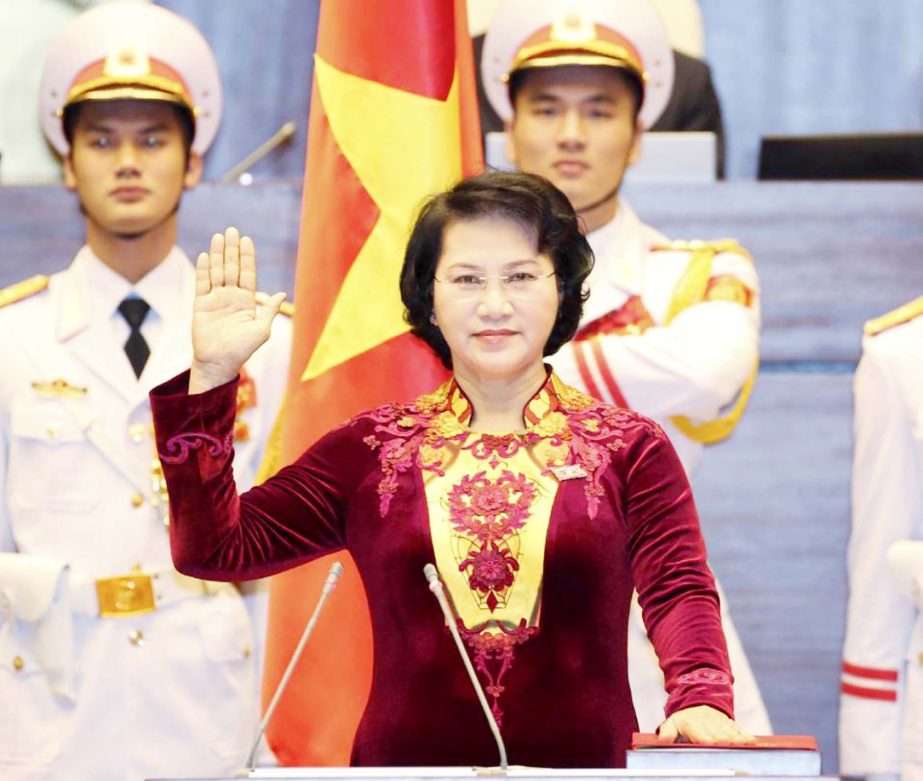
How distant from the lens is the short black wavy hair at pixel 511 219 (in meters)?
2.20

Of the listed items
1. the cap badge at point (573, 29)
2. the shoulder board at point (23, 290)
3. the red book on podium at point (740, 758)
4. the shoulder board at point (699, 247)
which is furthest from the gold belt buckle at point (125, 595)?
the red book on podium at point (740, 758)

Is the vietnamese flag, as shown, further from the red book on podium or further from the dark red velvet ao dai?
the red book on podium

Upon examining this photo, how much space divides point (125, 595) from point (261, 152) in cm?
133

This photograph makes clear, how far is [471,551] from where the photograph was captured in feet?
6.88

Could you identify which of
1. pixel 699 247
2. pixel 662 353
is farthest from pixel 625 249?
A: pixel 662 353

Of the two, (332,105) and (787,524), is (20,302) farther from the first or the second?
(787,524)

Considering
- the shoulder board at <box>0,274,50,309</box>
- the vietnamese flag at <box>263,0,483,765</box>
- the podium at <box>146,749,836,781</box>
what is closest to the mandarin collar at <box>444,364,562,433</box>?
the podium at <box>146,749,836,781</box>

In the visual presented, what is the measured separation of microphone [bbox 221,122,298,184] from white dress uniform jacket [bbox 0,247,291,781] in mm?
938

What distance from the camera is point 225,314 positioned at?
2.11m

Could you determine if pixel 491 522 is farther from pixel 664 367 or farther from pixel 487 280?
pixel 664 367

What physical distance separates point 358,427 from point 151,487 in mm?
1180

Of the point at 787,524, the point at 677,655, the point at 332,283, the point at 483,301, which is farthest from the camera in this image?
the point at 787,524

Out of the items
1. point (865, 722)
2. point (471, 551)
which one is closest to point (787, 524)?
point (865, 722)

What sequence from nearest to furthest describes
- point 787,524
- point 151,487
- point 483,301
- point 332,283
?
point 483,301 → point 332,283 → point 151,487 → point 787,524
